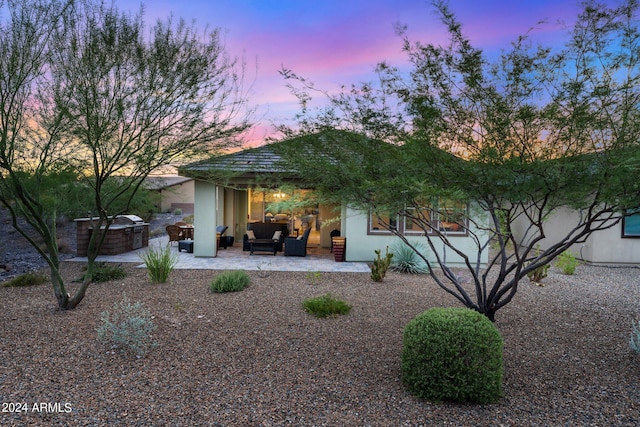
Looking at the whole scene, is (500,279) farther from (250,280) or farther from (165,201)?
(165,201)

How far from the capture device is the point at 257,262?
431 inches

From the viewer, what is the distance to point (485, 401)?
10.5 feet

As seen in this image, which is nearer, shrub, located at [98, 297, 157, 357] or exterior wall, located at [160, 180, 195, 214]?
shrub, located at [98, 297, 157, 357]

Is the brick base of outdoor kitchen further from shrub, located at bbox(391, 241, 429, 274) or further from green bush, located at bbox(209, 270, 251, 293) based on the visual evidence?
shrub, located at bbox(391, 241, 429, 274)

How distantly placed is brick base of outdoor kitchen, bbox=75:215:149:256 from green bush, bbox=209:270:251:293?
5.93 meters

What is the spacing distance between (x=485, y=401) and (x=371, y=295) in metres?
4.08

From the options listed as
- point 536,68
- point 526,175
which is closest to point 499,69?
point 536,68

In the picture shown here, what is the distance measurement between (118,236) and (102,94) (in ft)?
27.2

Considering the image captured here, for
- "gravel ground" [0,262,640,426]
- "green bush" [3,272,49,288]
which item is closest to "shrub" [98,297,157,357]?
"gravel ground" [0,262,640,426]

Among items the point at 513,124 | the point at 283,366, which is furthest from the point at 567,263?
the point at 283,366

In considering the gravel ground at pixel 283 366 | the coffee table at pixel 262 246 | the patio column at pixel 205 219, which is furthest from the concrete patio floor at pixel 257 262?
the gravel ground at pixel 283 366

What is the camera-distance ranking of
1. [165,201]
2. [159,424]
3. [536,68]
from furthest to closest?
[165,201] < [536,68] < [159,424]

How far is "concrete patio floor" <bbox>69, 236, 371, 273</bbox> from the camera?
10062 mm

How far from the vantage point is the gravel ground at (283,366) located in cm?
304
